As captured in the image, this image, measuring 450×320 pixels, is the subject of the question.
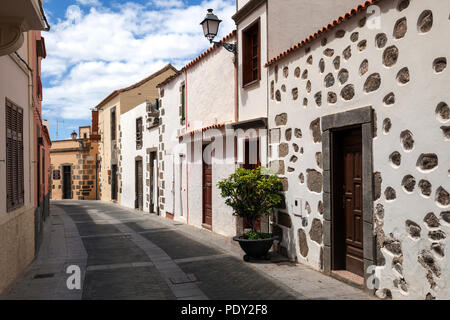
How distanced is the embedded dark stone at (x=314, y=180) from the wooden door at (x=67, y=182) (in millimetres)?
26028

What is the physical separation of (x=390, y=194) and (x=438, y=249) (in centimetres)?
88

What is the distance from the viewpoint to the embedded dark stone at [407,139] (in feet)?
14.6

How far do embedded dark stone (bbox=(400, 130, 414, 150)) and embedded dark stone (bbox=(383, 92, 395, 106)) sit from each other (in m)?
0.42

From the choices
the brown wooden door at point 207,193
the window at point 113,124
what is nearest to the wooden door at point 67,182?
the window at point 113,124

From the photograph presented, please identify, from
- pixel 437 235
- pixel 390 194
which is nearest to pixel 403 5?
pixel 390 194

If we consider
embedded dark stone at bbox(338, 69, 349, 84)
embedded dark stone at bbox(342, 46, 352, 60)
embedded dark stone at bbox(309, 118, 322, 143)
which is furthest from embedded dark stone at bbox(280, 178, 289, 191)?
embedded dark stone at bbox(342, 46, 352, 60)

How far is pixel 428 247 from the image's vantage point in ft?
13.8

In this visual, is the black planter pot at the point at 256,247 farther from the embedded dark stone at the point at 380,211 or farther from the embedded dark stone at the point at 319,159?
the embedded dark stone at the point at 380,211

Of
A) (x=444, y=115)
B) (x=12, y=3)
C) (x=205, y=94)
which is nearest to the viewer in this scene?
(x=444, y=115)

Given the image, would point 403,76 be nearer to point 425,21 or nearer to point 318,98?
point 425,21

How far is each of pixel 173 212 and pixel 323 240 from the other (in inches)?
343

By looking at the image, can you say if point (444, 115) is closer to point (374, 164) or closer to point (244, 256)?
point (374, 164)

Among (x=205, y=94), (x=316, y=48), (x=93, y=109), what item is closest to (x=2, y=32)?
(x=316, y=48)

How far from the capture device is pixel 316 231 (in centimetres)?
641
